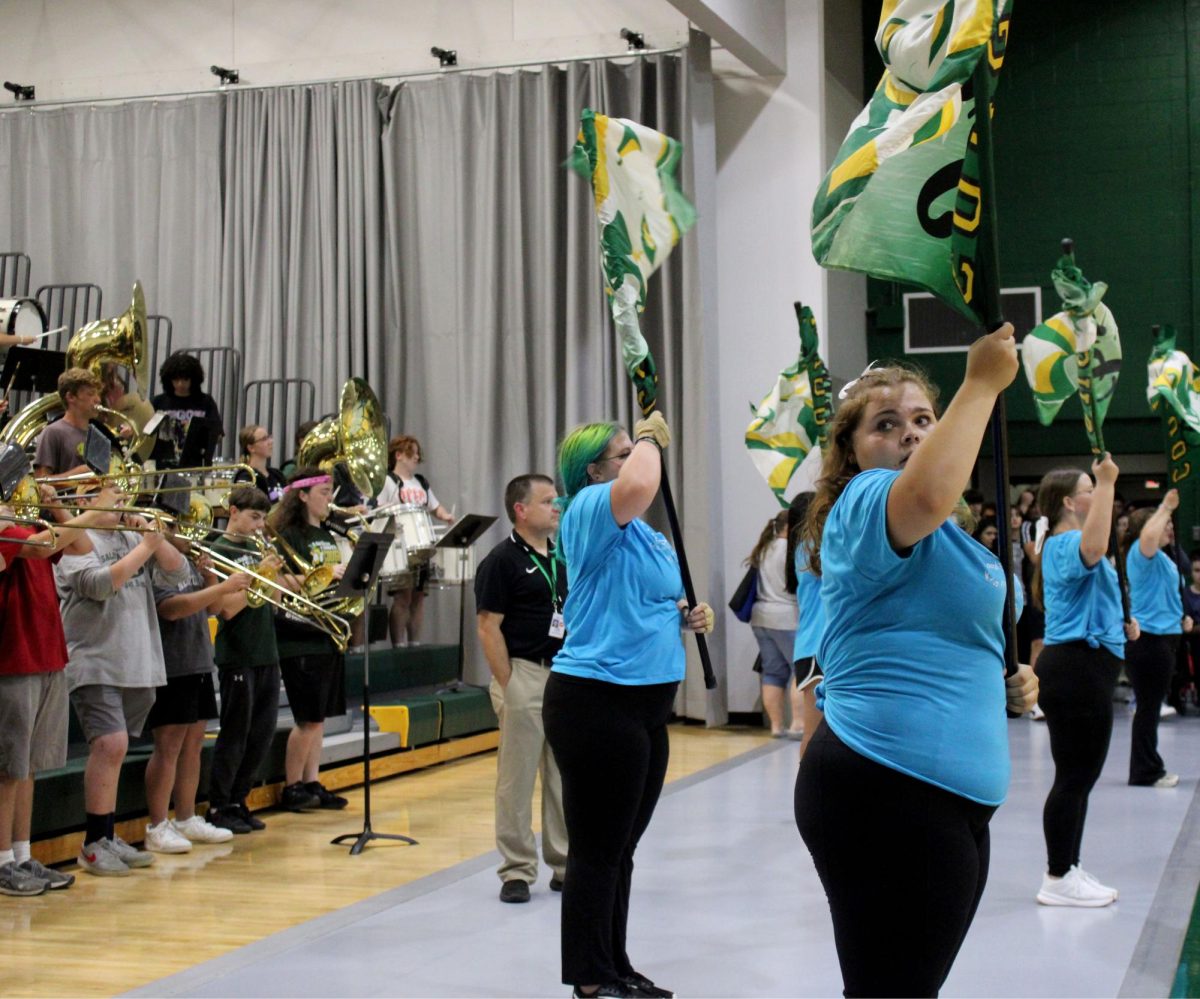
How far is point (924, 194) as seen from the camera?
241cm

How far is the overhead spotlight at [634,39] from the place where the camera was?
11.0m

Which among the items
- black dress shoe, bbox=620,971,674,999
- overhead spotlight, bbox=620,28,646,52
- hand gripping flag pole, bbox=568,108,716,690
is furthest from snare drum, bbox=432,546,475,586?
black dress shoe, bbox=620,971,674,999

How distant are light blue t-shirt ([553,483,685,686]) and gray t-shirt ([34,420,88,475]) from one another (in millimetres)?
2594

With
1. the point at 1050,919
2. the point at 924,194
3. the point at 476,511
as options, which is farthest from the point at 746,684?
the point at 924,194

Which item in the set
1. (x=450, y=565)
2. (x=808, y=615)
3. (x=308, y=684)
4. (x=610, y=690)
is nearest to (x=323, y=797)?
(x=308, y=684)

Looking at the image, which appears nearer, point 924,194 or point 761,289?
point 924,194

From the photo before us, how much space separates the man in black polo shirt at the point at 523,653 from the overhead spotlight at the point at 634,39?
657 cm

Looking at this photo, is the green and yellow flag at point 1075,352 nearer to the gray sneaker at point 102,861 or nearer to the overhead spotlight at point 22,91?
the gray sneaker at point 102,861

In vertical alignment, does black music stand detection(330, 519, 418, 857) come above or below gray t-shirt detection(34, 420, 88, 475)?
below

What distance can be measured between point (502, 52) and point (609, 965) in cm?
917

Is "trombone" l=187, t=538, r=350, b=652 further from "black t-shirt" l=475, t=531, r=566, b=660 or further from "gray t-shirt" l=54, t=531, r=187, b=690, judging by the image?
"black t-shirt" l=475, t=531, r=566, b=660

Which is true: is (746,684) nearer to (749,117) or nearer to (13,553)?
(749,117)

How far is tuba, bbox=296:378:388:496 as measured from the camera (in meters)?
7.92

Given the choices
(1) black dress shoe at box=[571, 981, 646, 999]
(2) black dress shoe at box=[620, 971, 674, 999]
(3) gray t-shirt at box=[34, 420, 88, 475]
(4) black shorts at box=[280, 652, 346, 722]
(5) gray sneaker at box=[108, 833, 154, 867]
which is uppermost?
(3) gray t-shirt at box=[34, 420, 88, 475]
